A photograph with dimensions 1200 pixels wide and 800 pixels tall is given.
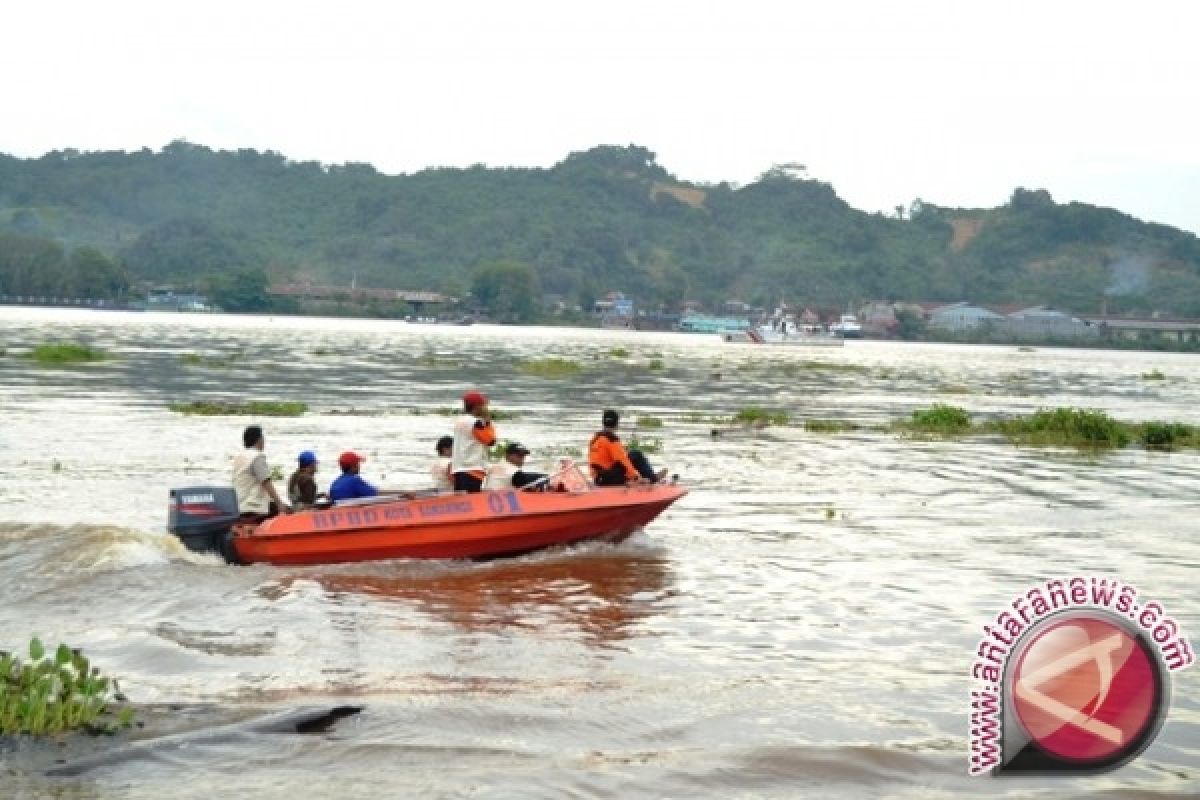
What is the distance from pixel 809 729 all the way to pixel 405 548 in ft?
23.2

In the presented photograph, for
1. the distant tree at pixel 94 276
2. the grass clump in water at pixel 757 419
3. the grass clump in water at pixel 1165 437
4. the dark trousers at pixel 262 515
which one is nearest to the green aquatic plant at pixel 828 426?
the grass clump in water at pixel 757 419

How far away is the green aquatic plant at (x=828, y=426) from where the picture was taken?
36031 mm

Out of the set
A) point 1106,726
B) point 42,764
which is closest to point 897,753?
point 1106,726

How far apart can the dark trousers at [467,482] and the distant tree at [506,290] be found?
6925 inches

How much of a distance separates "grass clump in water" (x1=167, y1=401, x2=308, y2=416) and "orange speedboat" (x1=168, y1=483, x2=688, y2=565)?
18.9 meters

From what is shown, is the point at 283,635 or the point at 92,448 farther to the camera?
the point at 92,448

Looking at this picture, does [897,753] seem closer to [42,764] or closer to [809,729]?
[809,729]

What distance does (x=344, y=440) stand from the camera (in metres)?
30.2

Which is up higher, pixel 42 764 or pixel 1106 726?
pixel 1106 726

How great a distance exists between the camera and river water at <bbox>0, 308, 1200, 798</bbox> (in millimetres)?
9781

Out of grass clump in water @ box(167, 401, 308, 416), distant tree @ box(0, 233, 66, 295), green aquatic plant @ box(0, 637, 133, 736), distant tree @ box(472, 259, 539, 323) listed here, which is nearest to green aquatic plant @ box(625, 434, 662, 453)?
grass clump in water @ box(167, 401, 308, 416)

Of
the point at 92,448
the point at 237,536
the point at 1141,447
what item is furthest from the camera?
the point at 1141,447

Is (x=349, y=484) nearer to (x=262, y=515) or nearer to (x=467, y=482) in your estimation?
(x=262, y=515)

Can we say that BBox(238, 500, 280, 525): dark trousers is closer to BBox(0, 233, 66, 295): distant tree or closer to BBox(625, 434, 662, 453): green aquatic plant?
BBox(625, 434, 662, 453): green aquatic plant
